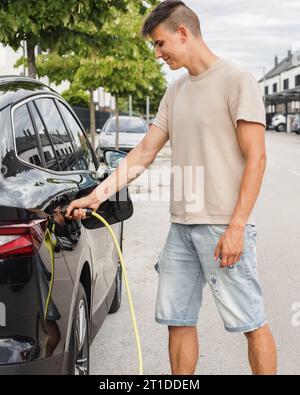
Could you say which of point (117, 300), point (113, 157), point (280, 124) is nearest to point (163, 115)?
point (113, 157)

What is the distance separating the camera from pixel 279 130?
67562 millimetres

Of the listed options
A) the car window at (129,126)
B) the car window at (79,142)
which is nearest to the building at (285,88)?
the car window at (129,126)

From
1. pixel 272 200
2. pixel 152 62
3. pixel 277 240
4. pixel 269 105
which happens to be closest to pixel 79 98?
pixel 152 62

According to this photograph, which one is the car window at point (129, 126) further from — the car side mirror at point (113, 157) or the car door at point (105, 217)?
the car side mirror at point (113, 157)

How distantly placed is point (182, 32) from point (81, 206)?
88 cm

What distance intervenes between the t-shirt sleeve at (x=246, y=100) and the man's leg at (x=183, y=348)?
1.06 m

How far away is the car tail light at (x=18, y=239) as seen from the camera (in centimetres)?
269

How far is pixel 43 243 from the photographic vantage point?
2.82 metres

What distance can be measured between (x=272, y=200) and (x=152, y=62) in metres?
10.0

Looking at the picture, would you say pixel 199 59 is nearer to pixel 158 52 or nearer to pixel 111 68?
pixel 158 52

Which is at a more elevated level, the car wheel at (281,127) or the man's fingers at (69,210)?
the man's fingers at (69,210)

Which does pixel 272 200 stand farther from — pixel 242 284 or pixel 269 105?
pixel 269 105

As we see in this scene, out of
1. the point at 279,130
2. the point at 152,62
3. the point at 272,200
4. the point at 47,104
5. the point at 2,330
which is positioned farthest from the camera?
the point at 279,130

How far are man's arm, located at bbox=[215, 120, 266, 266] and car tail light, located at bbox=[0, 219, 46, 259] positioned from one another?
2.83ft
